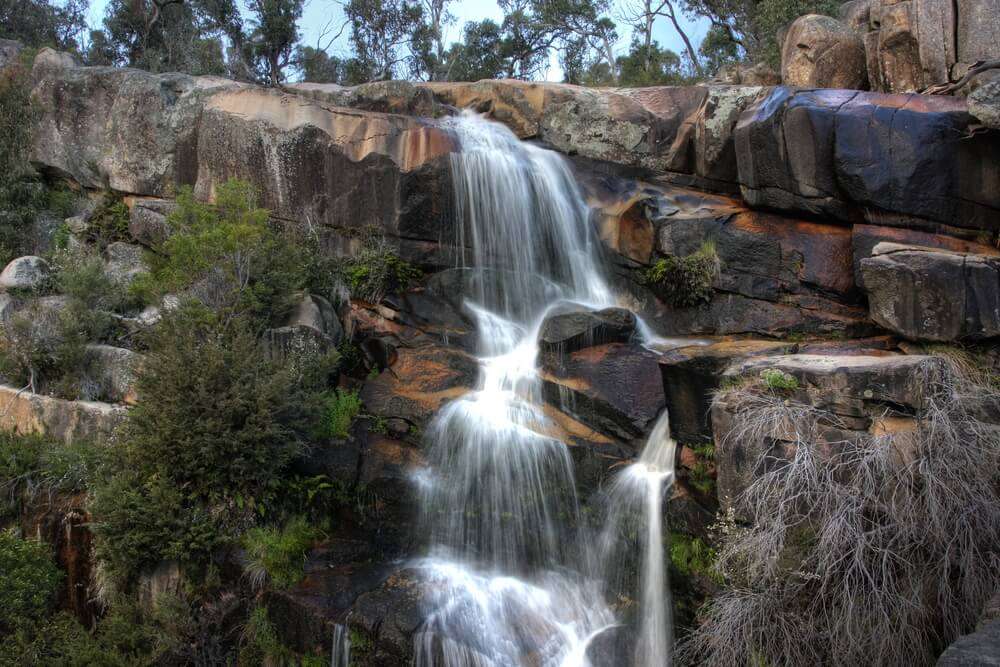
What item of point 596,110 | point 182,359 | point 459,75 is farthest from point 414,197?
point 459,75

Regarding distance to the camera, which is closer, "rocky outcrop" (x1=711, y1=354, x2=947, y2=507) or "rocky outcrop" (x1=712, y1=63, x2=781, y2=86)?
"rocky outcrop" (x1=711, y1=354, x2=947, y2=507)

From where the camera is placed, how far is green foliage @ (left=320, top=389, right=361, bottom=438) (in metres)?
9.70

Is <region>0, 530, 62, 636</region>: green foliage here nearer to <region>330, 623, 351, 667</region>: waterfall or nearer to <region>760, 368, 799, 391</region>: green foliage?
<region>330, 623, 351, 667</region>: waterfall

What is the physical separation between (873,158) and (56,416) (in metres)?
12.6

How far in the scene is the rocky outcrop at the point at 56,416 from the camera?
33.4 ft

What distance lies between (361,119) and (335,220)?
6.32 ft

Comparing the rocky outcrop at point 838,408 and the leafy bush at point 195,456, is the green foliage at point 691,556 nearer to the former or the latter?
the rocky outcrop at point 838,408

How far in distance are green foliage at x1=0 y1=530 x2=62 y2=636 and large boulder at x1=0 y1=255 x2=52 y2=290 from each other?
5429mm

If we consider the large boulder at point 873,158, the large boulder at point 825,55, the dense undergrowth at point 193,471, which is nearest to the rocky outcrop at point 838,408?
the large boulder at point 873,158

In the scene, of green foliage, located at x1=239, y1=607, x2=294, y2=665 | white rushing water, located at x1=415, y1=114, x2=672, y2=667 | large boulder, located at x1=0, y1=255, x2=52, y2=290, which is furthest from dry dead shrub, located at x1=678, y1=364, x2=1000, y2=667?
large boulder, located at x1=0, y1=255, x2=52, y2=290

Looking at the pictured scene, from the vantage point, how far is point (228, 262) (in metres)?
10.6

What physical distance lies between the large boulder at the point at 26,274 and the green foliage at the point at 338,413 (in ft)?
20.9

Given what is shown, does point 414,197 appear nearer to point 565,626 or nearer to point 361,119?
point 361,119

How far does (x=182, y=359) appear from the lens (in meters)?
9.07
